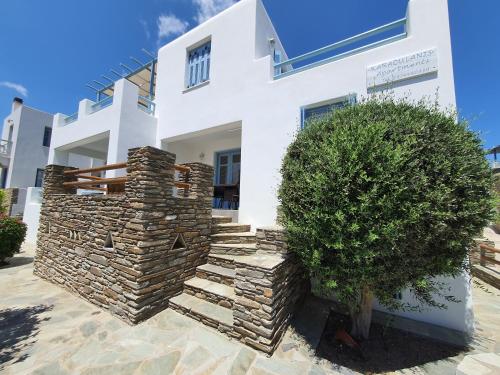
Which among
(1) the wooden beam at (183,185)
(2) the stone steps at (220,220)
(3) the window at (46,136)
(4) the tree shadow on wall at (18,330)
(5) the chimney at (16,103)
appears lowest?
(4) the tree shadow on wall at (18,330)

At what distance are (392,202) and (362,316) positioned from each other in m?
2.21

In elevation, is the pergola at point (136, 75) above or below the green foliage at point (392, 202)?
above

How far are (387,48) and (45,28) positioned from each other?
1175cm

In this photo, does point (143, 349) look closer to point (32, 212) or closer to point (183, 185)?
point (183, 185)

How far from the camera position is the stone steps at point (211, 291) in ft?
12.2

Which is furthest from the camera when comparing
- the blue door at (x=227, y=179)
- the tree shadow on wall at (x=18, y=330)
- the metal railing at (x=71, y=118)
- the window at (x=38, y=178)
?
the window at (x=38, y=178)

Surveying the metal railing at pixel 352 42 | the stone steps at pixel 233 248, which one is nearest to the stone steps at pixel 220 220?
the stone steps at pixel 233 248

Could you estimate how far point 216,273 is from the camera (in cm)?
425

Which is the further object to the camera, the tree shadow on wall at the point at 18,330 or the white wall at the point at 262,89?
the white wall at the point at 262,89

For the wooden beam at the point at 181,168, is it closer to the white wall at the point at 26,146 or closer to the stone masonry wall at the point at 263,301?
the stone masonry wall at the point at 263,301

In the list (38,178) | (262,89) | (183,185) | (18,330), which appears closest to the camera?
(18,330)

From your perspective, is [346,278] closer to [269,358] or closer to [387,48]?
[269,358]

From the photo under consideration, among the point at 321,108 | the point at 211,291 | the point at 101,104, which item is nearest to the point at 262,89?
the point at 321,108

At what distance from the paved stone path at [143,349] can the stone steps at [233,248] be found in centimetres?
152
